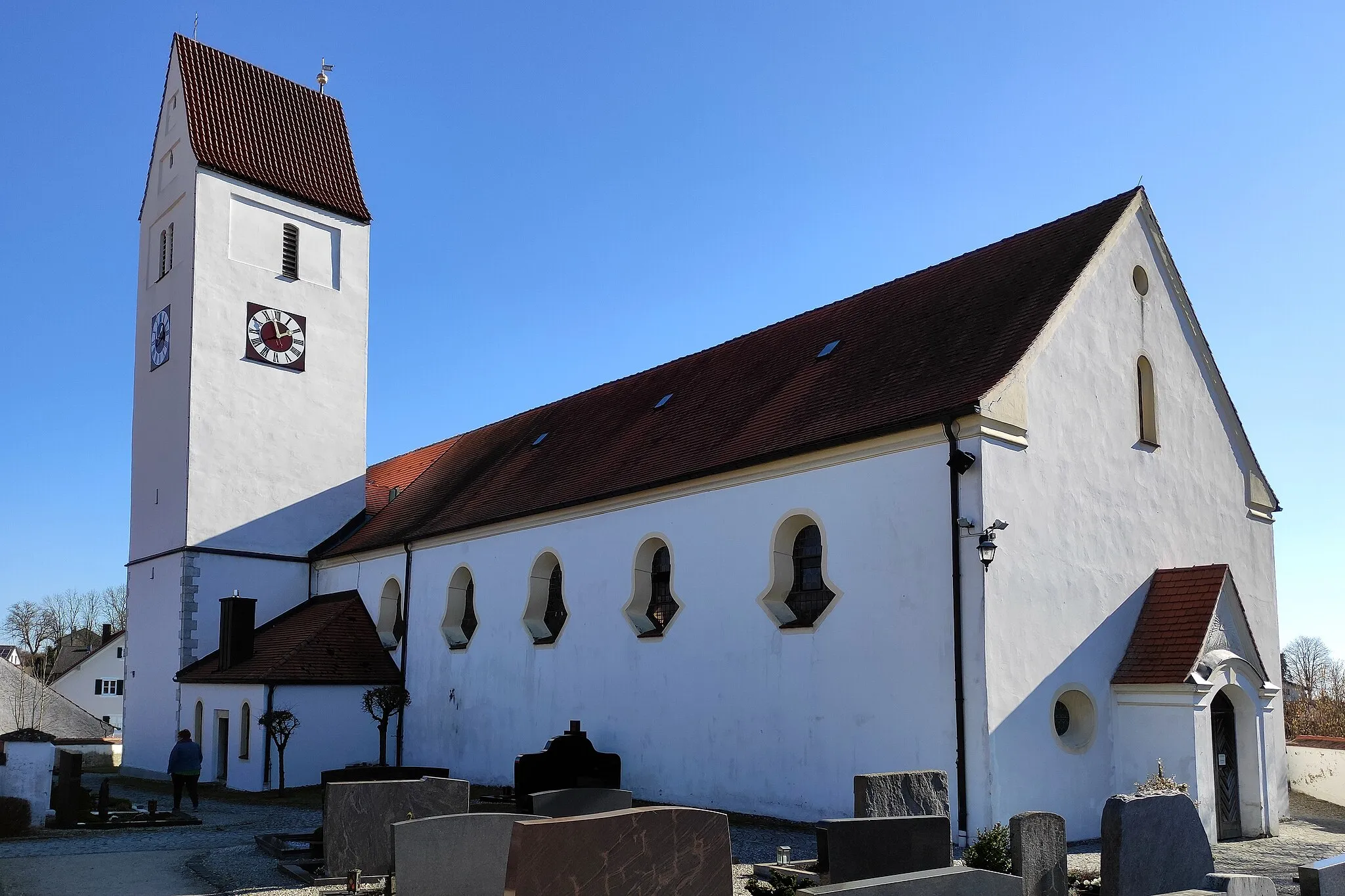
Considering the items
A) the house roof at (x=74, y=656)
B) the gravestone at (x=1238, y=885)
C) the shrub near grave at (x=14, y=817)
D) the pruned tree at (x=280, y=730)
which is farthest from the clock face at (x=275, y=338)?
the house roof at (x=74, y=656)

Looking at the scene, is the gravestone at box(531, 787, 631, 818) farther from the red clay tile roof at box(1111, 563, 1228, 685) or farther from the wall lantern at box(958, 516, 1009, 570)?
the red clay tile roof at box(1111, 563, 1228, 685)

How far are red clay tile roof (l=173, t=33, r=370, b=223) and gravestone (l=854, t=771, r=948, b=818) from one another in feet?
75.0

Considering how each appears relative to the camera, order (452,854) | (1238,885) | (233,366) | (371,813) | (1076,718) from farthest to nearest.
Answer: (233,366) → (1076,718) → (371,813) → (452,854) → (1238,885)

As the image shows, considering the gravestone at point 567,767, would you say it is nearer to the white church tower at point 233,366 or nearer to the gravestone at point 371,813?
the gravestone at point 371,813

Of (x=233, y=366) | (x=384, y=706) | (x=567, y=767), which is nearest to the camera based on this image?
(x=567, y=767)

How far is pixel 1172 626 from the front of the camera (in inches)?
603

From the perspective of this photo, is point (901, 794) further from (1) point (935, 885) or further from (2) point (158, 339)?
(2) point (158, 339)

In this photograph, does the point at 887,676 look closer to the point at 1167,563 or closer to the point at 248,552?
the point at 1167,563

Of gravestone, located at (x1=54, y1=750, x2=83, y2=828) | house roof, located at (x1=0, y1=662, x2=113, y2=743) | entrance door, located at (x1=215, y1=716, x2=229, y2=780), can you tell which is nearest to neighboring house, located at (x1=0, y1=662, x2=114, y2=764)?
house roof, located at (x1=0, y1=662, x2=113, y2=743)

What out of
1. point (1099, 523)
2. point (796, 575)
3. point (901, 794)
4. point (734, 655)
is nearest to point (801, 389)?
point (796, 575)

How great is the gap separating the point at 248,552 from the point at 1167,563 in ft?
65.7

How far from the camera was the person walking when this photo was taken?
62.7 feet

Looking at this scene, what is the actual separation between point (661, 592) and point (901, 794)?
8152 mm

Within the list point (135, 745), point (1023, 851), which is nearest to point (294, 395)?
point (135, 745)
